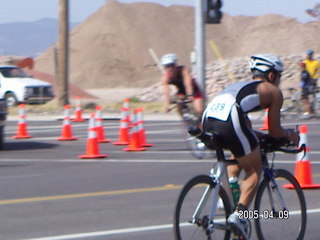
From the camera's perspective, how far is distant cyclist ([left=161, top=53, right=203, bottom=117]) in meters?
15.2

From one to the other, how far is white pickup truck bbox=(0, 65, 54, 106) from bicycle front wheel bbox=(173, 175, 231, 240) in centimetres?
2787

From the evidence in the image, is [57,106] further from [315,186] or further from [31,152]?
[315,186]

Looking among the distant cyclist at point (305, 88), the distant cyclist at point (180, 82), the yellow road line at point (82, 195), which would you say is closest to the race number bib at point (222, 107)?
the yellow road line at point (82, 195)

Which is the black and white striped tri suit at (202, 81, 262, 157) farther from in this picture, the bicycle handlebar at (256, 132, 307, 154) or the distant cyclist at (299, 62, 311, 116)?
the distant cyclist at (299, 62, 311, 116)

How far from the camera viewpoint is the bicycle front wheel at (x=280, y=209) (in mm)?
7555

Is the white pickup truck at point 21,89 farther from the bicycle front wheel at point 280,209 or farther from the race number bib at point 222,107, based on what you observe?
the race number bib at point 222,107

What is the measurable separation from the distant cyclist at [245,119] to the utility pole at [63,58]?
2433 centimetres

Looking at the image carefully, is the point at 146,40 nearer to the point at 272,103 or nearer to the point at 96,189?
the point at 96,189

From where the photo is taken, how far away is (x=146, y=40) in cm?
8425

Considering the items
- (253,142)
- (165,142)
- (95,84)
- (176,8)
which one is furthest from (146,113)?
A: (176,8)

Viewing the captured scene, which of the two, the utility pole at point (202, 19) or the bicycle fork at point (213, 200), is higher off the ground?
the utility pole at point (202, 19)

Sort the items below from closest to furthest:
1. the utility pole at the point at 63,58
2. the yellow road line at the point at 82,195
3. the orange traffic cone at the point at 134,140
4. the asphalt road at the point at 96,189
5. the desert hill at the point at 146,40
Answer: the asphalt road at the point at 96,189
the yellow road line at the point at 82,195
the orange traffic cone at the point at 134,140
the utility pole at the point at 63,58
the desert hill at the point at 146,40

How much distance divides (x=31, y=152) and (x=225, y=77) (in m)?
26.3

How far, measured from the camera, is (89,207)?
10.3 meters
